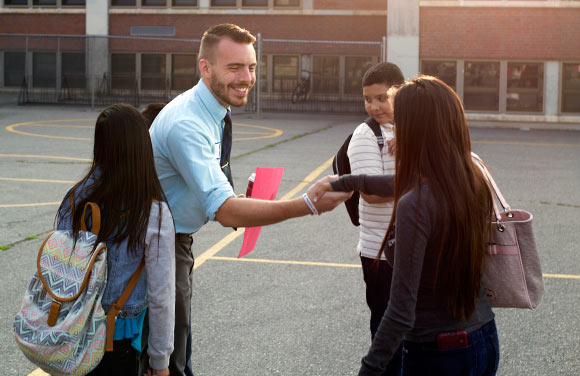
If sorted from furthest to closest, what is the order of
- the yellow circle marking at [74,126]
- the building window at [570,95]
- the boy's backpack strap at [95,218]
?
the building window at [570,95], the yellow circle marking at [74,126], the boy's backpack strap at [95,218]

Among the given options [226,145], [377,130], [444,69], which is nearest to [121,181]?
[226,145]

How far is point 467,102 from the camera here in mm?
28531

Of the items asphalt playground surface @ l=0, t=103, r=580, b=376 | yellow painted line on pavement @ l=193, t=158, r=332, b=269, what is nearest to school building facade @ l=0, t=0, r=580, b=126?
asphalt playground surface @ l=0, t=103, r=580, b=376

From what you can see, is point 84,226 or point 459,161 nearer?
point 459,161

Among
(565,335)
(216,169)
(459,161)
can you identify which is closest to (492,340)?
(459,161)

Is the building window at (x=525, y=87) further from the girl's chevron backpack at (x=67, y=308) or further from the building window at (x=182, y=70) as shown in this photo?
the girl's chevron backpack at (x=67, y=308)

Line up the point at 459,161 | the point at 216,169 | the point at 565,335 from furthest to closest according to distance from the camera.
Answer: the point at 565,335 < the point at 216,169 < the point at 459,161

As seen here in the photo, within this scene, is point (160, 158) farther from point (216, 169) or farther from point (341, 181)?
point (341, 181)

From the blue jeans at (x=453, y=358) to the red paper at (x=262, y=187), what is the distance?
1070 millimetres

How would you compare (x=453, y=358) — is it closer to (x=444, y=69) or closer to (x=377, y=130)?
(x=377, y=130)

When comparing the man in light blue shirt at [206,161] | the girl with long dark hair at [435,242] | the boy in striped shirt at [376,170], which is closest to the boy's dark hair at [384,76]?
the boy in striped shirt at [376,170]

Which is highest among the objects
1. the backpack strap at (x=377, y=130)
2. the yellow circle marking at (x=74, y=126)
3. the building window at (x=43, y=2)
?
the building window at (x=43, y=2)

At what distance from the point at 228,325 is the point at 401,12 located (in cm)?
2396

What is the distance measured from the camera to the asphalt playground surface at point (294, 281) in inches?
207
